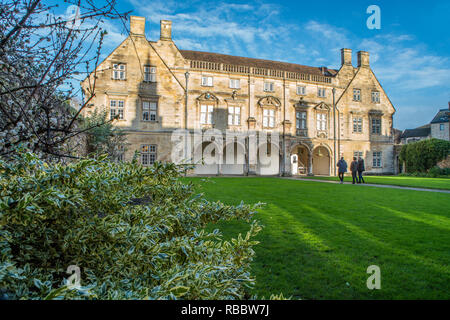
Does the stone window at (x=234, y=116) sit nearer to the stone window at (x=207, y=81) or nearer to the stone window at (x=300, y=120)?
the stone window at (x=207, y=81)

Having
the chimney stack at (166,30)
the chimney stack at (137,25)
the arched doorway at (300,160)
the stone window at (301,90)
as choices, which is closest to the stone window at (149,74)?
the chimney stack at (137,25)

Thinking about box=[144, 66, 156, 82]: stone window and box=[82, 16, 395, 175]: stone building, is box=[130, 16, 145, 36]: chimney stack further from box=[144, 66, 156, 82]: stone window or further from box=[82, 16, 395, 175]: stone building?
box=[144, 66, 156, 82]: stone window

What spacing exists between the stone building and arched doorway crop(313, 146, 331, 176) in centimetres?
12

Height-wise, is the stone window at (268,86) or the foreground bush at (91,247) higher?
the stone window at (268,86)

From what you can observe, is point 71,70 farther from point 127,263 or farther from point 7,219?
point 127,263

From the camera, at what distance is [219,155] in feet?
85.7

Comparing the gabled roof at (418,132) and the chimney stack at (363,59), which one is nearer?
the chimney stack at (363,59)

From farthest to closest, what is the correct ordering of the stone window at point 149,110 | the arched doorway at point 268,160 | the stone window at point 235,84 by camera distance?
the arched doorway at point 268,160 < the stone window at point 235,84 < the stone window at point 149,110

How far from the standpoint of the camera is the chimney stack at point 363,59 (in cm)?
3091

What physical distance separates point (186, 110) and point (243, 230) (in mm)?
20805

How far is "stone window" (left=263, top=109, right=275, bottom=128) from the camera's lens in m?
27.7

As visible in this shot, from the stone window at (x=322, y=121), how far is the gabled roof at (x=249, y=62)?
564 centimetres

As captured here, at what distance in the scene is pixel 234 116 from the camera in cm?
→ 2675
